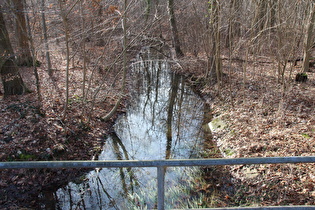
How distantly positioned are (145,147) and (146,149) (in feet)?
0.56

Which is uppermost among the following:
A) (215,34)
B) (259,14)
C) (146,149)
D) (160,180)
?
(259,14)

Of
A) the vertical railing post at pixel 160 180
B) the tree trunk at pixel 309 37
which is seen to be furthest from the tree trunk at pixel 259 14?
the vertical railing post at pixel 160 180

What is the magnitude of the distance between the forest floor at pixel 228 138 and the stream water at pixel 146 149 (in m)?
0.64

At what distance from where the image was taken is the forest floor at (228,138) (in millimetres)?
6113

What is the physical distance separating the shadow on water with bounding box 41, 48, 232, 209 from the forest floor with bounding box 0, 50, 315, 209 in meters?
0.60

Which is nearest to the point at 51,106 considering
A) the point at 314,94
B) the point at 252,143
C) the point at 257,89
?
the point at 252,143

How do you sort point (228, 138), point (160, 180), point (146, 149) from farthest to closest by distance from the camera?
point (146, 149)
point (228, 138)
point (160, 180)

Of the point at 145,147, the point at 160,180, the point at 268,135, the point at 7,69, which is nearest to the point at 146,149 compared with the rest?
the point at 145,147

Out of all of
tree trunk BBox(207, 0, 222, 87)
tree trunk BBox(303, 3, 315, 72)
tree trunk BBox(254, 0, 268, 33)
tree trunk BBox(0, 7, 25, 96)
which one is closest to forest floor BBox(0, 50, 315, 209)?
tree trunk BBox(0, 7, 25, 96)

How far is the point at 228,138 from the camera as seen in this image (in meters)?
9.02

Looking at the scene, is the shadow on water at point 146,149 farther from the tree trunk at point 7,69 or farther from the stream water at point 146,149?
the tree trunk at point 7,69

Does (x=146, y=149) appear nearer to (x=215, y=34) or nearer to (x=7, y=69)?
(x=7, y=69)

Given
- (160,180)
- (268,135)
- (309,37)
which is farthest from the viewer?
(309,37)

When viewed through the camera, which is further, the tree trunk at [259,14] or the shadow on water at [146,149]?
the tree trunk at [259,14]
